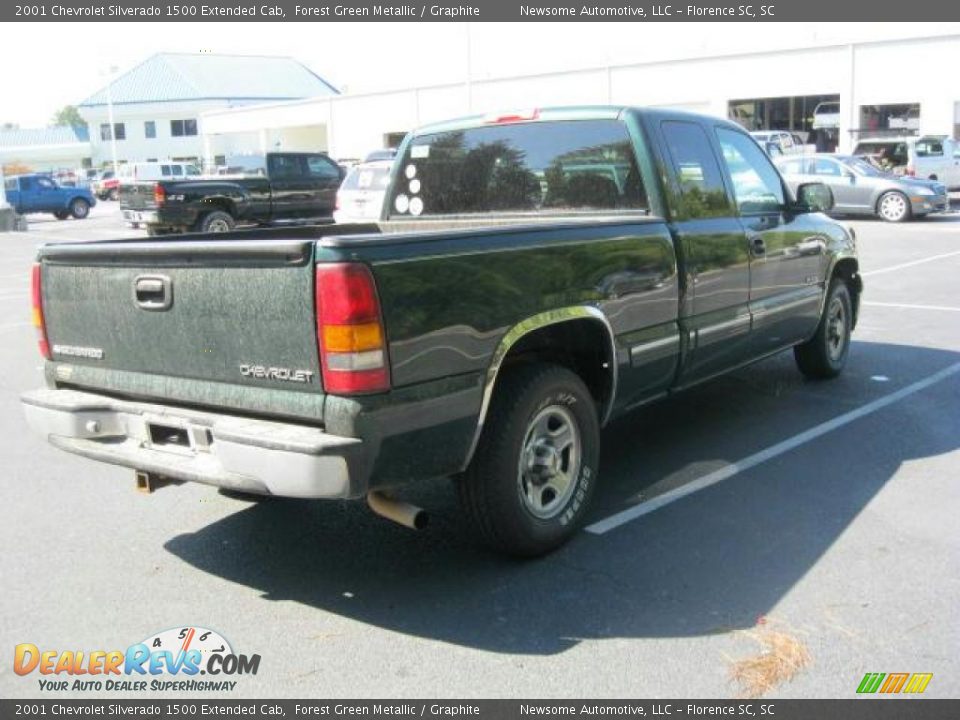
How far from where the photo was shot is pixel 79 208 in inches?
1486

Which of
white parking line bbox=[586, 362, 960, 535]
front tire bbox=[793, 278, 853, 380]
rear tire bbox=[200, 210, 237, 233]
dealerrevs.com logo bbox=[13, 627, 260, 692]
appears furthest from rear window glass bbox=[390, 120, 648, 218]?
rear tire bbox=[200, 210, 237, 233]

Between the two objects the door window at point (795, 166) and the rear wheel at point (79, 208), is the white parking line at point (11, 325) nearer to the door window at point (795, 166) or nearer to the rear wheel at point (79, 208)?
the door window at point (795, 166)

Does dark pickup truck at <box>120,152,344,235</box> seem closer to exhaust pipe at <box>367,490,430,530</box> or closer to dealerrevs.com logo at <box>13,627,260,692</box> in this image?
exhaust pipe at <box>367,490,430,530</box>

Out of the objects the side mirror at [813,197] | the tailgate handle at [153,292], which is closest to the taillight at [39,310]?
the tailgate handle at [153,292]

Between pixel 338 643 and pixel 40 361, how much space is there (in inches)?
268

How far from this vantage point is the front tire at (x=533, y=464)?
4.03 meters

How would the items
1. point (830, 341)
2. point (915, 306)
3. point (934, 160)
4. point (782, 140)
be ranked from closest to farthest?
point (830, 341) → point (915, 306) → point (934, 160) → point (782, 140)

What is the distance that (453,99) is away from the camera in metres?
46.3

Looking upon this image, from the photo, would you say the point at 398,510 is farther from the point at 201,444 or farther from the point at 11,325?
the point at 11,325

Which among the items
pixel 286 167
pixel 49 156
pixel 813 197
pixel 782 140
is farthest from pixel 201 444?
pixel 49 156

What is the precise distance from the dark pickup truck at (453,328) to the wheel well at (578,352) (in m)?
0.01

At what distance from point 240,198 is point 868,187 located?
14.3 meters
